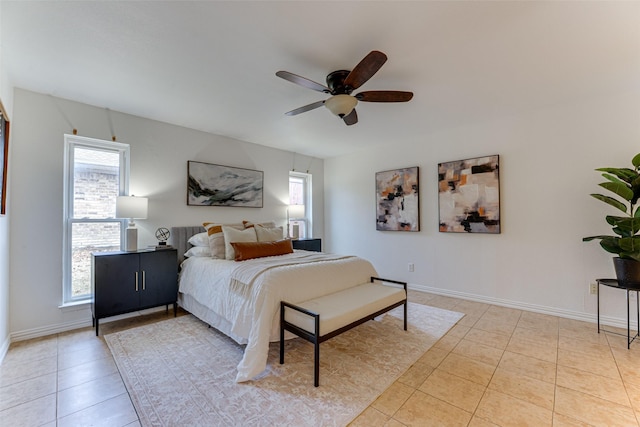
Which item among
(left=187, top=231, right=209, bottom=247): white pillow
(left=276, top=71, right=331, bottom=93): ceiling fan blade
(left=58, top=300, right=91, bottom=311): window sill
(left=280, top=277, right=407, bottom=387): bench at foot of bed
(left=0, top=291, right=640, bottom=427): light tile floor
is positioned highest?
(left=276, top=71, right=331, bottom=93): ceiling fan blade

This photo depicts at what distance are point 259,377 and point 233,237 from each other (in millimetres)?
1722

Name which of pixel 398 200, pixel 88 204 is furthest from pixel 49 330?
pixel 398 200

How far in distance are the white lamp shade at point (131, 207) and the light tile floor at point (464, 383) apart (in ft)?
4.28

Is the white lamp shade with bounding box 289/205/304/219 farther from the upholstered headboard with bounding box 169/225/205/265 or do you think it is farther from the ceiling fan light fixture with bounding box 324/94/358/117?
the ceiling fan light fixture with bounding box 324/94/358/117

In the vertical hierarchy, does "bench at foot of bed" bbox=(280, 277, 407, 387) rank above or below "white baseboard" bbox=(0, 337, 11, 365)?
above

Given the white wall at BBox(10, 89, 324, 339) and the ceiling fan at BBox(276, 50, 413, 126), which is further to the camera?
the white wall at BBox(10, 89, 324, 339)

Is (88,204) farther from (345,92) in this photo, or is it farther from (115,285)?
(345,92)

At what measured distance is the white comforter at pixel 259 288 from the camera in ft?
6.94

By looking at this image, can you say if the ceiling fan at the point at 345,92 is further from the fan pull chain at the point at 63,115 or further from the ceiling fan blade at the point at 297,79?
the fan pull chain at the point at 63,115

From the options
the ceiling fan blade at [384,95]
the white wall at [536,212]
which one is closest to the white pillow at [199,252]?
the ceiling fan blade at [384,95]

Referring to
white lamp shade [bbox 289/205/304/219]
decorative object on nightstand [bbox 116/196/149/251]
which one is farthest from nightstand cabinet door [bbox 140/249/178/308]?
white lamp shade [bbox 289/205/304/219]

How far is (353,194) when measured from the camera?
214 inches

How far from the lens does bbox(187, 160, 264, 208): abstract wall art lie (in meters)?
3.94

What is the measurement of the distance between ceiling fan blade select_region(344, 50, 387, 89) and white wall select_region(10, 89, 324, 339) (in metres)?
2.80
